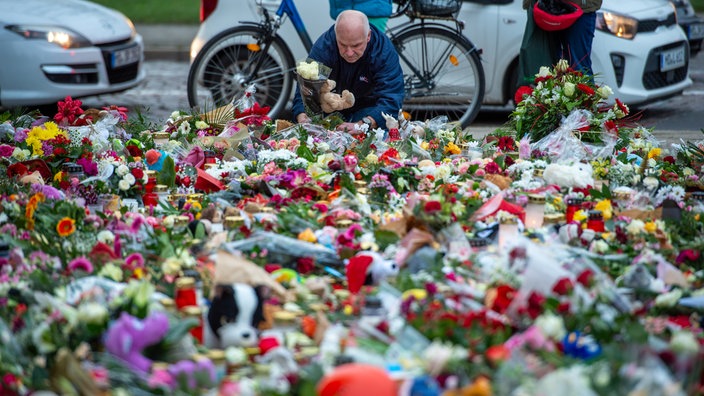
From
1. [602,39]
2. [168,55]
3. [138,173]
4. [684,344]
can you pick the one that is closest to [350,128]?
[138,173]

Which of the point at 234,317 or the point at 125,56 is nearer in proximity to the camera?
the point at 234,317

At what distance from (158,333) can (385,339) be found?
58cm

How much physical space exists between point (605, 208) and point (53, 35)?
5.44 metres

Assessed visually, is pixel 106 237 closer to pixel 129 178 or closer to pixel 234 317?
pixel 129 178

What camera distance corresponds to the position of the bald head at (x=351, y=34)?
18.5 feet

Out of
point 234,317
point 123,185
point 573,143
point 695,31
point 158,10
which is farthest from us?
point 158,10

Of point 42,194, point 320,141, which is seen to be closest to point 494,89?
point 320,141

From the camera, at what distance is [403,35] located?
24.7 feet

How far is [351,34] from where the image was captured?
222 inches

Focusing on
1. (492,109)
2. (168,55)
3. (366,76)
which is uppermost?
(366,76)

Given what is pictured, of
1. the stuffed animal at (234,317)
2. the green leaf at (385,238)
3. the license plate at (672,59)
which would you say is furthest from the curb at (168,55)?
the stuffed animal at (234,317)

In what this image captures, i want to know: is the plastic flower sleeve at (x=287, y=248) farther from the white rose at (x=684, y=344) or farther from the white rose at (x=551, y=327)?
the white rose at (x=684, y=344)

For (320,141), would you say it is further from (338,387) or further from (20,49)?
(20,49)

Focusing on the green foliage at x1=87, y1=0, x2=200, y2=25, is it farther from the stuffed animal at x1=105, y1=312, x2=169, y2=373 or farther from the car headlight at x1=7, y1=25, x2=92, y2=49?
the stuffed animal at x1=105, y1=312, x2=169, y2=373
